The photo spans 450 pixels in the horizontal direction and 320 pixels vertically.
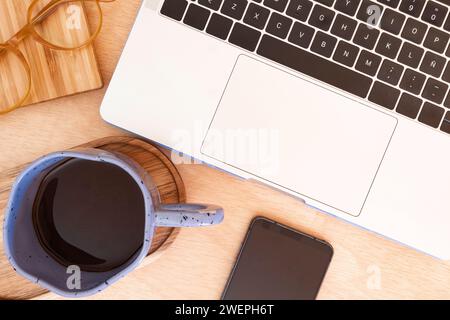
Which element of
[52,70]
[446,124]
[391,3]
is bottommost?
[52,70]

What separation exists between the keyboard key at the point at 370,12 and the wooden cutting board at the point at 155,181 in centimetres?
28

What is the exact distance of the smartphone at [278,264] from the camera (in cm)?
57

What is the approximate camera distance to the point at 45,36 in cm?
54

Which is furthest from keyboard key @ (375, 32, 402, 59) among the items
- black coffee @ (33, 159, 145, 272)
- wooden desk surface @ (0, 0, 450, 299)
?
black coffee @ (33, 159, 145, 272)

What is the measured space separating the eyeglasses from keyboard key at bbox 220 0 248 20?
15cm

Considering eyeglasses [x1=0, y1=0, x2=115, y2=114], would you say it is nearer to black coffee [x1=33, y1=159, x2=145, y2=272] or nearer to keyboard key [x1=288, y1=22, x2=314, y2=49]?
black coffee [x1=33, y1=159, x2=145, y2=272]

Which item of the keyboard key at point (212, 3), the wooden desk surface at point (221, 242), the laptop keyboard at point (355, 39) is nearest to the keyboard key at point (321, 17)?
the laptop keyboard at point (355, 39)

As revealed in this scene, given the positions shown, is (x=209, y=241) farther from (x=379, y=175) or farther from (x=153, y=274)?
(x=379, y=175)

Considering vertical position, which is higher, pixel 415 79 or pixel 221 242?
pixel 415 79

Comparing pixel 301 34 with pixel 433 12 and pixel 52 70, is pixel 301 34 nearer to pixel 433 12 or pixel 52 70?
pixel 433 12

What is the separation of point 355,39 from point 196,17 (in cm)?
19

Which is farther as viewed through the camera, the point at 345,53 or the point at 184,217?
the point at 345,53

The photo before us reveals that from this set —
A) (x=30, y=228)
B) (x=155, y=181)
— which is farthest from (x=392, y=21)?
(x=30, y=228)

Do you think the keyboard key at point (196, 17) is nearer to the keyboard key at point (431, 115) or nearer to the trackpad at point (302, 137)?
the trackpad at point (302, 137)
